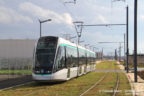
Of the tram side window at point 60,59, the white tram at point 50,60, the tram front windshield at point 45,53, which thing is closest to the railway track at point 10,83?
the white tram at point 50,60

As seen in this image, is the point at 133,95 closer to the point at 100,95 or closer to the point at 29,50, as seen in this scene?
the point at 100,95

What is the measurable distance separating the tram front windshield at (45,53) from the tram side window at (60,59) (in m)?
0.46

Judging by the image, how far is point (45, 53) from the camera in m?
20.4

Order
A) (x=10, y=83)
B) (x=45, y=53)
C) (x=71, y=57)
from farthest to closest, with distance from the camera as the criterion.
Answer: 1. (x=71, y=57)
2. (x=10, y=83)
3. (x=45, y=53)

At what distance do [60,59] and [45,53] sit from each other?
4.14 ft

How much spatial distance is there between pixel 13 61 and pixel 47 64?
17.9 meters

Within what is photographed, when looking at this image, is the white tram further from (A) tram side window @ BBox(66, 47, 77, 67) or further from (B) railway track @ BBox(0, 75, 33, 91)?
(B) railway track @ BBox(0, 75, 33, 91)

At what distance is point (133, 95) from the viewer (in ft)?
50.9

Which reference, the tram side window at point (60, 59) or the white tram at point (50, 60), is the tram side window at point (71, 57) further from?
the tram side window at point (60, 59)

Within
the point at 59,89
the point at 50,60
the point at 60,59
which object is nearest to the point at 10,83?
the point at 50,60

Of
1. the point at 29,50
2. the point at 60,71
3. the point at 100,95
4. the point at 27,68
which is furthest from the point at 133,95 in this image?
the point at 29,50

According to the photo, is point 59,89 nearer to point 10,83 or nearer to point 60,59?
point 60,59

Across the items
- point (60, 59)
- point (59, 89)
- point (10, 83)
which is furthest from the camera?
point (10, 83)

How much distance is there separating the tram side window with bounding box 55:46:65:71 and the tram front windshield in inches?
18.1
